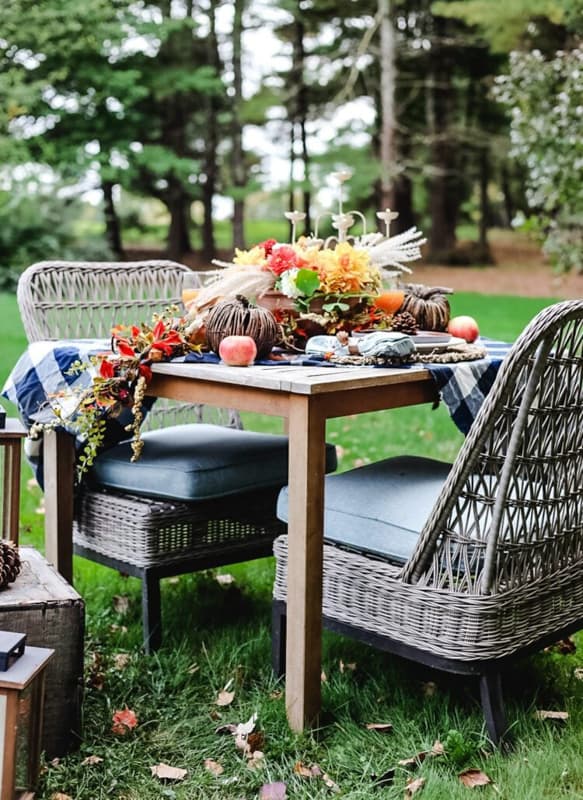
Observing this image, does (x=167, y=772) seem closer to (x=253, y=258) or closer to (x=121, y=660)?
(x=121, y=660)

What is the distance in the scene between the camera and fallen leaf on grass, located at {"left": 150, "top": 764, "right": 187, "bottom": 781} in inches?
88.1

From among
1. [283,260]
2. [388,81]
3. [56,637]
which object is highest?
[388,81]

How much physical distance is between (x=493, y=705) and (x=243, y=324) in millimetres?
1088

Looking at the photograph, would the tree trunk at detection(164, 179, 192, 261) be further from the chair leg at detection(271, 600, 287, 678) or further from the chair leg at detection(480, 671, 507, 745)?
the chair leg at detection(480, 671, 507, 745)

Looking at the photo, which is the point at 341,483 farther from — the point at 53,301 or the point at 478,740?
the point at 53,301

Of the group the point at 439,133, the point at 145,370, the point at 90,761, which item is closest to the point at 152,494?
the point at 145,370

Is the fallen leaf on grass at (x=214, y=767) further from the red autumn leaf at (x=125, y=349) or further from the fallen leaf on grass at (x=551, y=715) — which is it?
the red autumn leaf at (x=125, y=349)

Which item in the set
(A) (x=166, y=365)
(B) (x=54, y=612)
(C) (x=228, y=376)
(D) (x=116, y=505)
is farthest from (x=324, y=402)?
(D) (x=116, y=505)

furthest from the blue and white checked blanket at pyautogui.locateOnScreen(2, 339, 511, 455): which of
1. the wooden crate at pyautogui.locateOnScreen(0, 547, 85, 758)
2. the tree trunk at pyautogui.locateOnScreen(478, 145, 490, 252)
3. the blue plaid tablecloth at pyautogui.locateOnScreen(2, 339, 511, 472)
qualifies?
the tree trunk at pyautogui.locateOnScreen(478, 145, 490, 252)

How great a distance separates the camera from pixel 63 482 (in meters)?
3.02

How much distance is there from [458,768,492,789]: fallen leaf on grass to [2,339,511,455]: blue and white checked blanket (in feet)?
2.75

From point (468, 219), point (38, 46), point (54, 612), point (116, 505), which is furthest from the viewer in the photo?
point (468, 219)

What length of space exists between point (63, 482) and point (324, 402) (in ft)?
3.49

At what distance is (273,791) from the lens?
2162 millimetres
